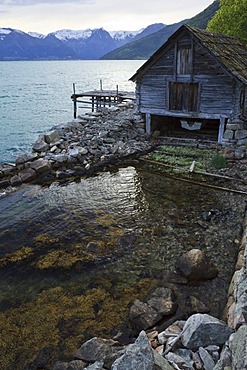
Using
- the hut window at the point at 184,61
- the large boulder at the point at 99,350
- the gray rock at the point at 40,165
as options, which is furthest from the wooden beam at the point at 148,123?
the large boulder at the point at 99,350

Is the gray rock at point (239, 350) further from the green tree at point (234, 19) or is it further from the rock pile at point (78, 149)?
the green tree at point (234, 19)

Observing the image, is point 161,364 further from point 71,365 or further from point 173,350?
point 71,365

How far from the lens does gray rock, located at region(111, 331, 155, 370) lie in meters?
5.09

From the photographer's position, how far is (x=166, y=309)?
8.12 meters

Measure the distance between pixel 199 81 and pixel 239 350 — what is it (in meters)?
16.9

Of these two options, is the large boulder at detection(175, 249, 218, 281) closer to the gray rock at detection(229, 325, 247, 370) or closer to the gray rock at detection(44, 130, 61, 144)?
the gray rock at detection(229, 325, 247, 370)

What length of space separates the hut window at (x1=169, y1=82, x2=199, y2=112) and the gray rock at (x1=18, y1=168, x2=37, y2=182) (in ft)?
31.3

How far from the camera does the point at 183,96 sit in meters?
19.9

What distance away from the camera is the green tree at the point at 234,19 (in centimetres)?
2821

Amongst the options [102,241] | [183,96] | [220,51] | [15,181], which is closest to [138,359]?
[102,241]

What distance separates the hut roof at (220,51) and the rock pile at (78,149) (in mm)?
3787

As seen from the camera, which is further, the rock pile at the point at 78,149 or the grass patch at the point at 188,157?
the rock pile at the point at 78,149

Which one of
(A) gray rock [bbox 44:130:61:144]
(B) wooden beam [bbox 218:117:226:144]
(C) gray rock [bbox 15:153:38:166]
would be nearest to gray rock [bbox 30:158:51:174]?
(C) gray rock [bbox 15:153:38:166]

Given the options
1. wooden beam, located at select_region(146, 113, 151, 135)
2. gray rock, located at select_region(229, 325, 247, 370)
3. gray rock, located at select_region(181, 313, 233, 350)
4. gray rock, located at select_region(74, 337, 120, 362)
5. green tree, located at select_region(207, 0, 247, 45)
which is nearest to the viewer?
gray rock, located at select_region(229, 325, 247, 370)
